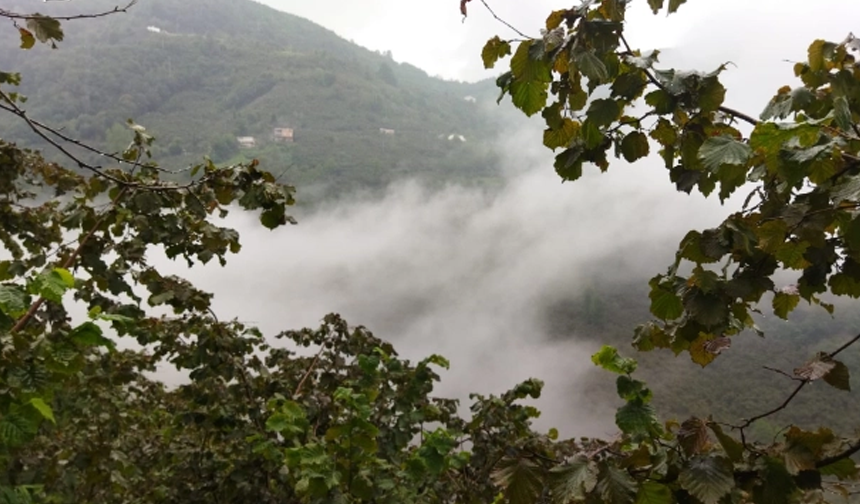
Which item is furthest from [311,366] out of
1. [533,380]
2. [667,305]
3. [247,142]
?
[247,142]

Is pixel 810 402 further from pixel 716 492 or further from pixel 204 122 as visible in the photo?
pixel 204 122

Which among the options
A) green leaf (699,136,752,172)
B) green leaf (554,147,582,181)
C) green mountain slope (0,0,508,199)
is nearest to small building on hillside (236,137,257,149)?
green mountain slope (0,0,508,199)

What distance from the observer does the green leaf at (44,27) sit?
84.2 inches

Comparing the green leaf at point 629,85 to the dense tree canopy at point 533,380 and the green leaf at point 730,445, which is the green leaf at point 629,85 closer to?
the dense tree canopy at point 533,380

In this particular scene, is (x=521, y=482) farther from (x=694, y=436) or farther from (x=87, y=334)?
(x=87, y=334)

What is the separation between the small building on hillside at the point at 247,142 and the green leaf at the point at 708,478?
229ft

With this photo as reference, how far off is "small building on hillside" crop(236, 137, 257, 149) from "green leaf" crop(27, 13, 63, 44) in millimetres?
67997

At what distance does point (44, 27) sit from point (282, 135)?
255 feet

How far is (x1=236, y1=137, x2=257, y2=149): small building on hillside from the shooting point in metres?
66.1

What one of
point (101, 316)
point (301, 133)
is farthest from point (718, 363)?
point (301, 133)

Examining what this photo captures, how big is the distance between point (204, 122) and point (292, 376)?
269 ft

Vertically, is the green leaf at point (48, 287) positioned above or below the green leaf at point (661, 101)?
below

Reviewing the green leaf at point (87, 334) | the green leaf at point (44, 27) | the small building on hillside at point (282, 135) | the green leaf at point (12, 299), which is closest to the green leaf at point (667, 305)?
the green leaf at point (87, 334)

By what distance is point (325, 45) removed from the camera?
126m
